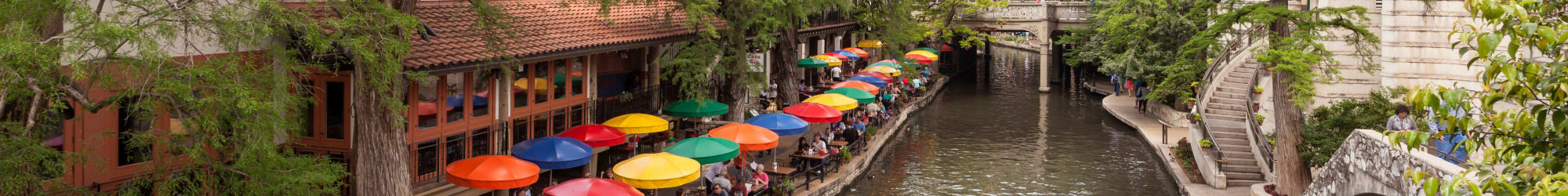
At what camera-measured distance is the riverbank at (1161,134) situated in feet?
88.9

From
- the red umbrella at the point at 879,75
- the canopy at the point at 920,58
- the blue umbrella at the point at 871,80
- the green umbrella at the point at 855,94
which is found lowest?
the green umbrella at the point at 855,94

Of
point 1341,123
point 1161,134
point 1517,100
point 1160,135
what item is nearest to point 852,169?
point 1341,123

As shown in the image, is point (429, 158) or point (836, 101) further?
point (836, 101)

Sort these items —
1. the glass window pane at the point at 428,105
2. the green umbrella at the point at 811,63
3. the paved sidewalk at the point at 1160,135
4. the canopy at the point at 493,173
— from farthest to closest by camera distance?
the green umbrella at the point at 811,63, the paved sidewalk at the point at 1160,135, the glass window pane at the point at 428,105, the canopy at the point at 493,173

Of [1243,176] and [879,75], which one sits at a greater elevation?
[879,75]

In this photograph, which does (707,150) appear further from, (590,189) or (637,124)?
(590,189)

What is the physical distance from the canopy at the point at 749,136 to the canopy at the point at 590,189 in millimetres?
5879

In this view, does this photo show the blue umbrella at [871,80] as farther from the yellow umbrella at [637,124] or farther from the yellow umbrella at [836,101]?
the yellow umbrella at [637,124]

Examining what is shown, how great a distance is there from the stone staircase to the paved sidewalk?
23.5 inches

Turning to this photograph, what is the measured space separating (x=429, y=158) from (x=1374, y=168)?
44.3ft

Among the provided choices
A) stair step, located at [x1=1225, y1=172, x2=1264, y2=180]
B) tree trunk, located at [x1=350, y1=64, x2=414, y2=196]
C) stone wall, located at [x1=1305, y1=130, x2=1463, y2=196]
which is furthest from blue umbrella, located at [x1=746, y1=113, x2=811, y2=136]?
stone wall, located at [x1=1305, y1=130, x2=1463, y2=196]

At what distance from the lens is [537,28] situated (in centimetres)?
2352

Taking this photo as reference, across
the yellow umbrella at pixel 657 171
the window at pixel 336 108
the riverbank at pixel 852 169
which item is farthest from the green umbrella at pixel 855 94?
the window at pixel 336 108

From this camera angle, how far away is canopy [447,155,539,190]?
1883cm
